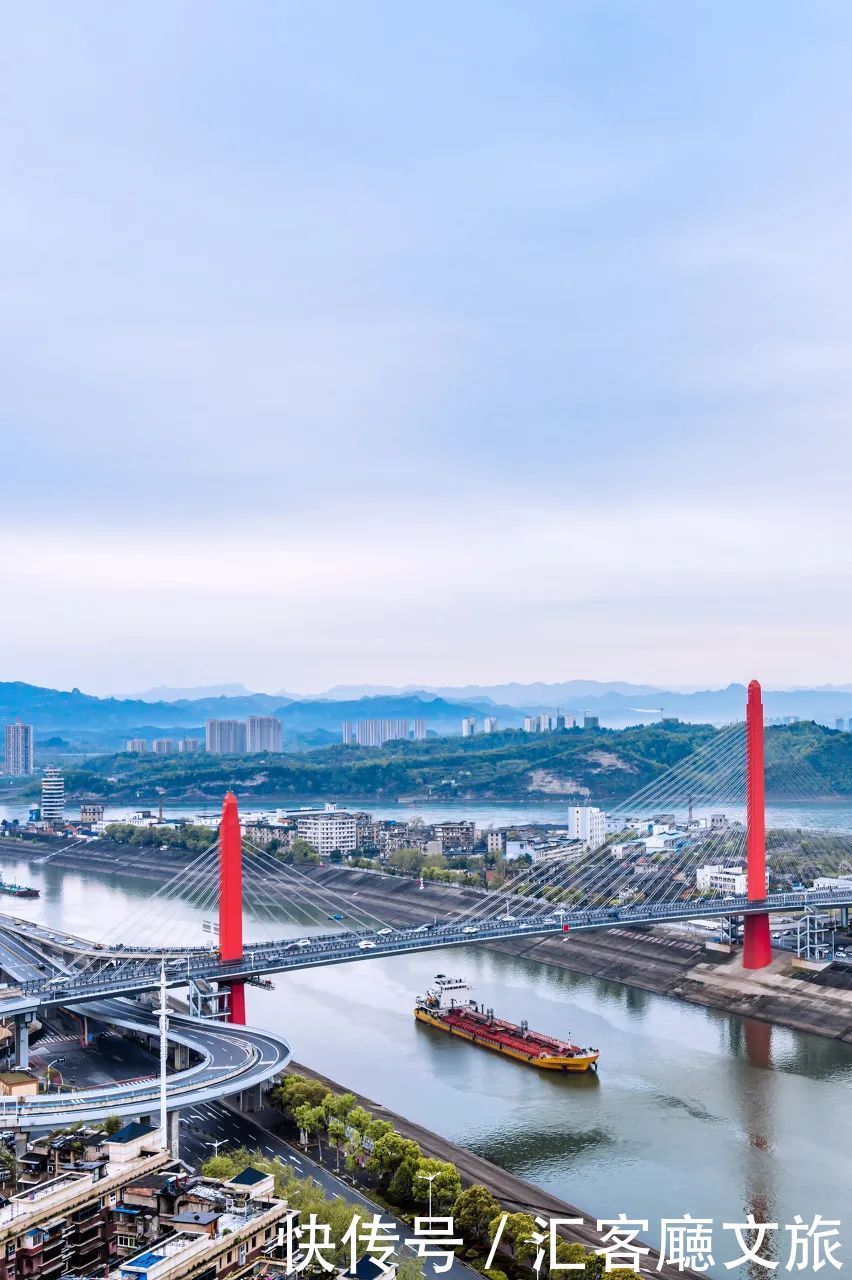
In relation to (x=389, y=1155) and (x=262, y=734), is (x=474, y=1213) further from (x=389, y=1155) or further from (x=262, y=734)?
(x=262, y=734)

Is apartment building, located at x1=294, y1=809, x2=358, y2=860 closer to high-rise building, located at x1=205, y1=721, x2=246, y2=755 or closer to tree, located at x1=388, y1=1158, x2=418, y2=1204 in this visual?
tree, located at x1=388, y1=1158, x2=418, y2=1204

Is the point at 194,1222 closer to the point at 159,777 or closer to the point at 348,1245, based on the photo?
the point at 348,1245

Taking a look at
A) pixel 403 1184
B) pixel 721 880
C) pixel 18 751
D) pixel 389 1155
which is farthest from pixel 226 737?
pixel 403 1184

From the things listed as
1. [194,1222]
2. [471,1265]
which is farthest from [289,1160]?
[194,1222]

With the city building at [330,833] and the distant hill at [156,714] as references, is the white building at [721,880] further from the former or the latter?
the distant hill at [156,714]

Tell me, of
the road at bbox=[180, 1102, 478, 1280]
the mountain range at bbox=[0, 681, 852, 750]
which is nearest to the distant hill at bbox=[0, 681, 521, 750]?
the mountain range at bbox=[0, 681, 852, 750]

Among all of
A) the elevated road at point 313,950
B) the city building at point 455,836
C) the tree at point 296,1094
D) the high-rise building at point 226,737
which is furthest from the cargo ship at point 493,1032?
the high-rise building at point 226,737
